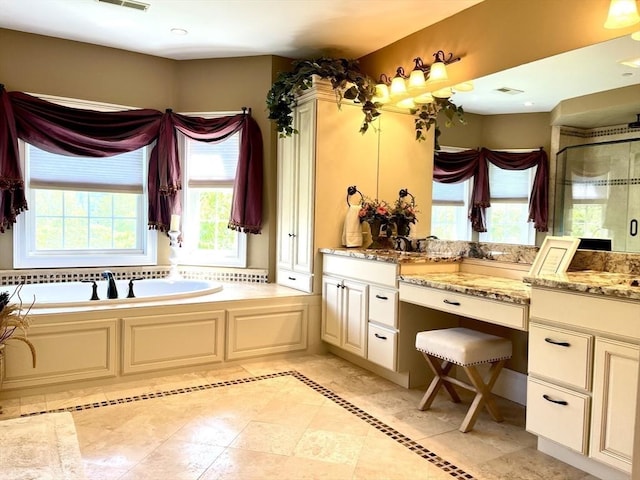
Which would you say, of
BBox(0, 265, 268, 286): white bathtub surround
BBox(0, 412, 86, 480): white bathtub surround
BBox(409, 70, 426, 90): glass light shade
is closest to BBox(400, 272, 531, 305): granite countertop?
BBox(409, 70, 426, 90): glass light shade

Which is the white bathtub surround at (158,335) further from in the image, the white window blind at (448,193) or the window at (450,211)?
the white window blind at (448,193)

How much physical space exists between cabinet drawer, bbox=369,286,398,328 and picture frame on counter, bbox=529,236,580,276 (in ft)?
2.92

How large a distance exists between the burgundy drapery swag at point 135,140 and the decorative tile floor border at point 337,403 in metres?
1.46

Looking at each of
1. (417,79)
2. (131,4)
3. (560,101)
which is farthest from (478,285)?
(131,4)

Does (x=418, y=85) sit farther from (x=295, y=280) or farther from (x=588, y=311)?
(x=588, y=311)

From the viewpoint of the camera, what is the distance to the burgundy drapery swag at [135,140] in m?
3.79

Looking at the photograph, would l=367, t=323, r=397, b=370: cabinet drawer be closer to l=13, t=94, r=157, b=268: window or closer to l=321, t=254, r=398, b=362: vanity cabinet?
l=321, t=254, r=398, b=362: vanity cabinet

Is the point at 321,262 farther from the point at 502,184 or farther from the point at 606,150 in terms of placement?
the point at 606,150

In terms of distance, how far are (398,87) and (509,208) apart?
1.38 metres

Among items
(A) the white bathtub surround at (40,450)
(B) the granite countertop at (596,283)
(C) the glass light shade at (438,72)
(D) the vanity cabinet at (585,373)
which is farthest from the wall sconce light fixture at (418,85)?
(A) the white bathtub surround at (40,450)

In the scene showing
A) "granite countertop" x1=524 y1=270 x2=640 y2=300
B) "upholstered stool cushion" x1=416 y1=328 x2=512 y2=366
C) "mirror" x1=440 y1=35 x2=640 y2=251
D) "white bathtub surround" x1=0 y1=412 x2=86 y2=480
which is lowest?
"upholstered stool cushion" x1=416 y1=328 x2=512 y2=366

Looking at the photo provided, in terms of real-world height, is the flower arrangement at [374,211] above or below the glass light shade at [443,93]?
below

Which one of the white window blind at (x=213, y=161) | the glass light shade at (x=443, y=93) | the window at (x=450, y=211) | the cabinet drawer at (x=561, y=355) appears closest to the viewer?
the cabinet drawer at (x=561, y=355)

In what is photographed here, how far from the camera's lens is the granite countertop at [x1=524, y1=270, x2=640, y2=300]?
1929 mm
